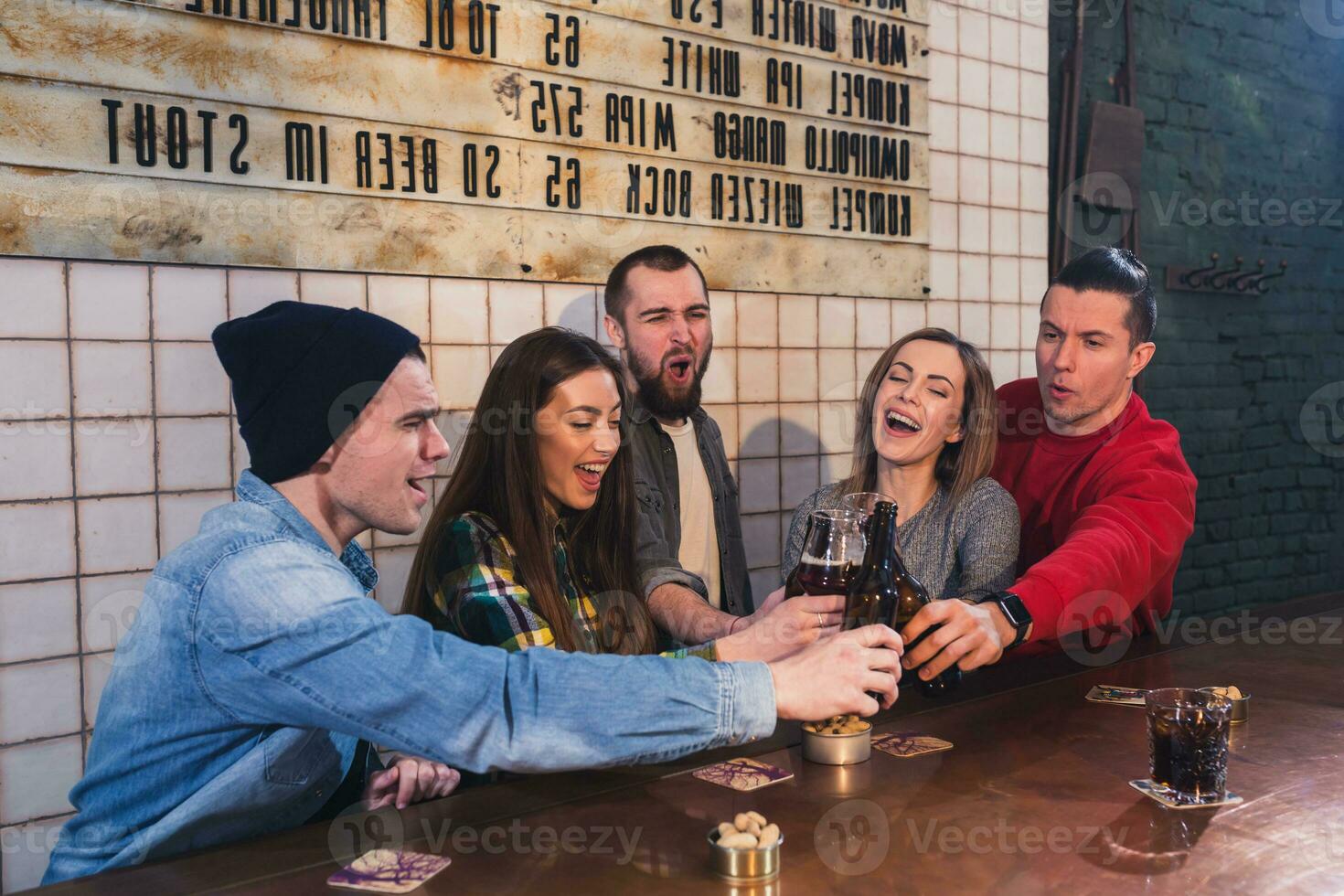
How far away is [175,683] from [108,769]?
15 cm

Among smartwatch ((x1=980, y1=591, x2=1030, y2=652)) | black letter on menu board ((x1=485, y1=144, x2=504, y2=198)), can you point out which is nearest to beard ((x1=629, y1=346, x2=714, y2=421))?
black letter on menu board ((x1=485, y1=144, x2=504, y2=198))

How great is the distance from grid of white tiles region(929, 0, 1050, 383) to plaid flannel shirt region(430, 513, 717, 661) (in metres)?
2.48

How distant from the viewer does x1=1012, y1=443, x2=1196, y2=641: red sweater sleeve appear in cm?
186

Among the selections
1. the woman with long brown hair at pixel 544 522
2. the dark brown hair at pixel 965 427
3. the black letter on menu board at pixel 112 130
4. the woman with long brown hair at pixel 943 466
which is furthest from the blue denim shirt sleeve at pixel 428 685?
the black letter on menu board at pixel 112 130

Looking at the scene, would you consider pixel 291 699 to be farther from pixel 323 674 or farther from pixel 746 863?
pixel 746 863

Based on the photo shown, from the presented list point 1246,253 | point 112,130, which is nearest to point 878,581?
point 112,130

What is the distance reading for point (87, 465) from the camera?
2.31 metres

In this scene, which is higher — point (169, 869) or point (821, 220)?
point (821, 220)

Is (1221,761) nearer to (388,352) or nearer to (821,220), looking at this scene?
(388,352)

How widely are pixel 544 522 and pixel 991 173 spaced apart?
282 cm

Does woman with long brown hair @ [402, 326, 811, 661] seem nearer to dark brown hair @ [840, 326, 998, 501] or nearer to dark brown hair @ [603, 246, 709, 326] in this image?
dark brown hair @ [840, 326, 998, 501]

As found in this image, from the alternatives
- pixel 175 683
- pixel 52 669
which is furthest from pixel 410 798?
pixel 52 669

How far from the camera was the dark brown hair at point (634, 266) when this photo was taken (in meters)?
2.79

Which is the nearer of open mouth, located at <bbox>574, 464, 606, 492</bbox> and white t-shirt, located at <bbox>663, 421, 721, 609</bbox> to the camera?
open mouth, located at <bbox>574, 464, 606, 492</bbox>
